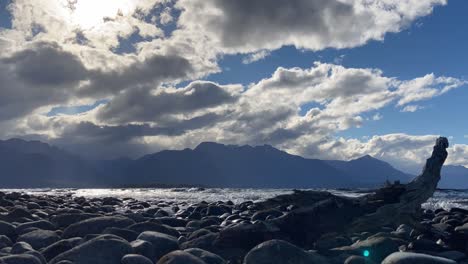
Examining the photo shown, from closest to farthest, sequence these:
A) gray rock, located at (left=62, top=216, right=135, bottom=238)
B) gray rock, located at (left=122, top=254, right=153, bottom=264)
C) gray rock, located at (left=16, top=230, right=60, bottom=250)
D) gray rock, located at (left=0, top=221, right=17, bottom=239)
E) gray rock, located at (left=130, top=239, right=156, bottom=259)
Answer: gray rock, located at (left=122, top=254, right=153, bottom=264) < gray rock, located at (left=130, top=239, right=156, bottom=259) < gray rock, located at (left=16, top=230, right=60, bottom=250) < gray rock, located at (left=62, top=216, right=135, bottom=238) < gray rock, located at (left=0, top=221, right=17, bottom=239)

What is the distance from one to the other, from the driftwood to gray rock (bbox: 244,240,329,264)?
14.1 ft

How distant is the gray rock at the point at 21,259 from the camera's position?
1040cm

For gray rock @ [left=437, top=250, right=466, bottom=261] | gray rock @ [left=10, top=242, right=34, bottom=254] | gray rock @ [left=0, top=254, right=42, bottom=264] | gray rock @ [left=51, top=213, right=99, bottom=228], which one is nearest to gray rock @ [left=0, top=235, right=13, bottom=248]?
gray rock @ [left=10, top=242, right=34, bottom=254]

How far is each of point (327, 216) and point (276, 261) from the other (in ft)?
19.8

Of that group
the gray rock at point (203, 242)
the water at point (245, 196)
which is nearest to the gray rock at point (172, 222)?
the gray rock at point (203, 242)

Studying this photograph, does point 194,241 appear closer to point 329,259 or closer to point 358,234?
point 329,259

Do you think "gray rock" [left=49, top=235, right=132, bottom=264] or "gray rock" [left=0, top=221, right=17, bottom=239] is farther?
"gray rock" [left=0, top=221, right=17, bottom=239]

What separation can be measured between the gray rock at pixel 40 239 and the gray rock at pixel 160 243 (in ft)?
9.29

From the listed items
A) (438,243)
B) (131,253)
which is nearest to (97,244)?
(131,253)

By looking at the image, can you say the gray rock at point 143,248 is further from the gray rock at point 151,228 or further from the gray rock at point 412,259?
the gray rock at point 412,259

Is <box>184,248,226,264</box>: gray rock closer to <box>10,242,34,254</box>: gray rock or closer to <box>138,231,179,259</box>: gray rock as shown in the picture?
<box>138,231,179,259</box>: gray rock

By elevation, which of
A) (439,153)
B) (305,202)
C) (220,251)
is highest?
(439,153)

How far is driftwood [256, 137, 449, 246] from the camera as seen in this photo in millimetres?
16219

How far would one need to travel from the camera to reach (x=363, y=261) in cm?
1129
